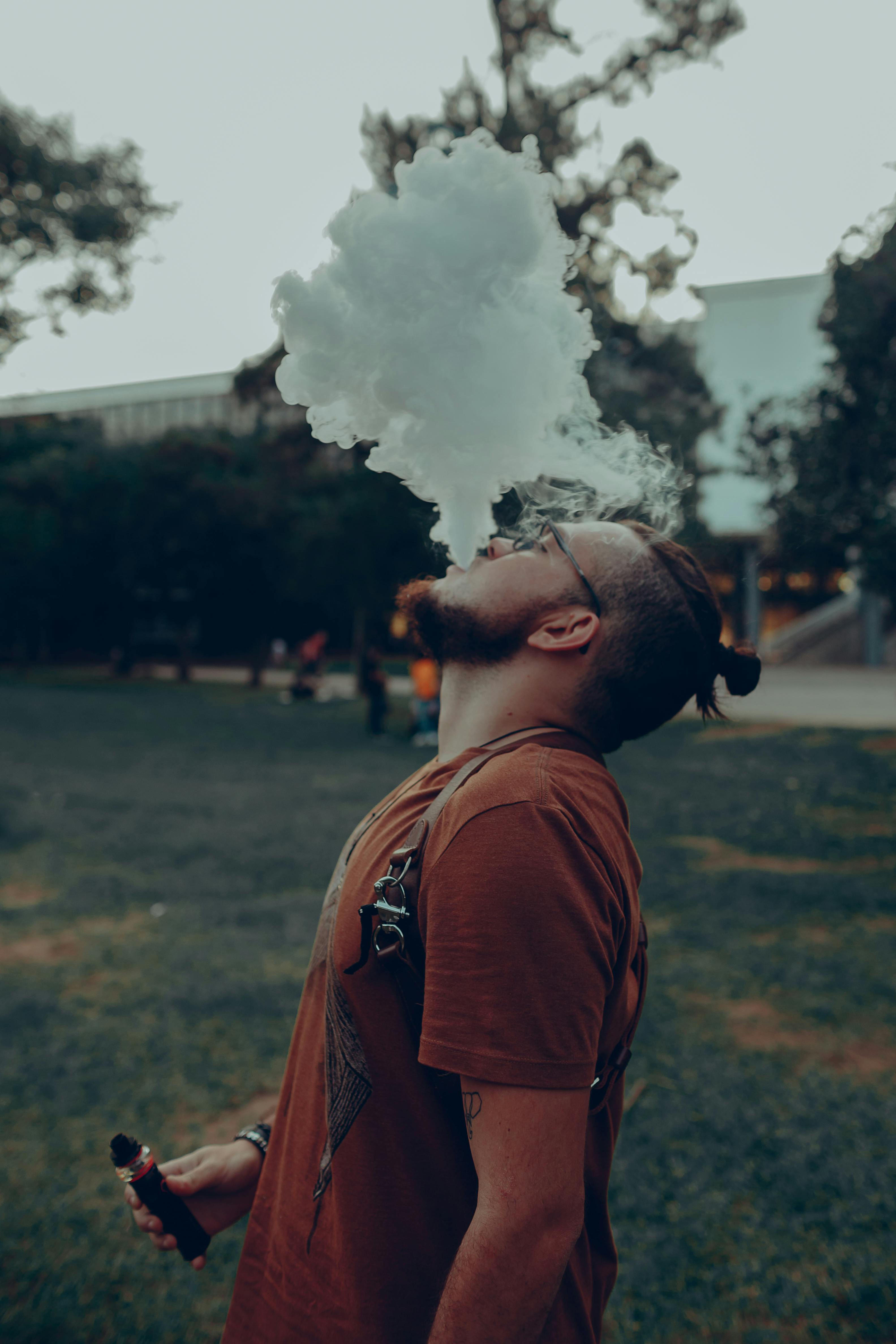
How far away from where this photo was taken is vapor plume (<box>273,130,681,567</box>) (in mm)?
1618

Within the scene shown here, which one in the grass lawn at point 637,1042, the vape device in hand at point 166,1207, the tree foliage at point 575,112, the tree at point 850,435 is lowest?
the grass lawn at point 637,1042

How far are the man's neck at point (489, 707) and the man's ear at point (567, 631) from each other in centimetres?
6

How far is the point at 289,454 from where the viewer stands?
22.9m

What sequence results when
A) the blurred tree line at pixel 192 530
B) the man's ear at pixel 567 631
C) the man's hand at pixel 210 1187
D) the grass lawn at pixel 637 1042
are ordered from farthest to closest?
the blurred tree line at pixel 192 530
the grass lawn at pixel 637 1042
the man's hand at pixel 210 1187
the man's ear at pixel 567 631

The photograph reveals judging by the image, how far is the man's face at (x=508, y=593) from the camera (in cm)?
155

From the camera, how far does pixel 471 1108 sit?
1177 mm

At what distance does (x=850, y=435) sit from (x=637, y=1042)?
7510 millimetres

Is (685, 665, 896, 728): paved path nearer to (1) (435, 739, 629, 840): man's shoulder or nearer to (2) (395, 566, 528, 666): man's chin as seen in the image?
(2) (395, 566, 528, 666): man's chin

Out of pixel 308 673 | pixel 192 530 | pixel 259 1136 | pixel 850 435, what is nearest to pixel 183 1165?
pixel 259 1136

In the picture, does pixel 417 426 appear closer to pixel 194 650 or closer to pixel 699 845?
pixel 699 845

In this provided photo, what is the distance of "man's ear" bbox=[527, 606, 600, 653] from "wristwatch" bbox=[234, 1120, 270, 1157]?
3.78 feet

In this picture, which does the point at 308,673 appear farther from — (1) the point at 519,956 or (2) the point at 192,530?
(1) the point at 519,956

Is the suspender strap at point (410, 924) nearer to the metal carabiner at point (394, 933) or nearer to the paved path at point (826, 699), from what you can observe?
the metal carabiner at point (394, 933)

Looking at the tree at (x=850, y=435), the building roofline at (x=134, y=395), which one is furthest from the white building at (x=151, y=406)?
the tree at (x=850, y=435)
